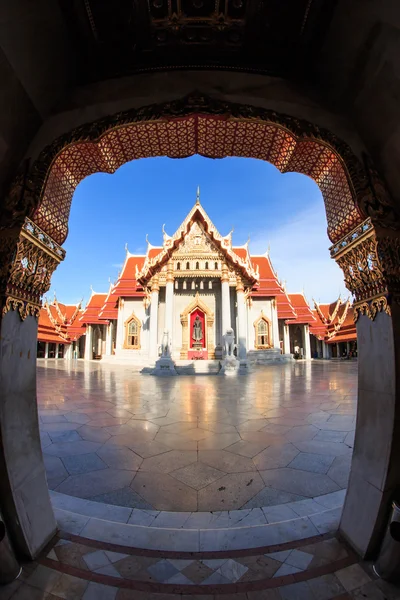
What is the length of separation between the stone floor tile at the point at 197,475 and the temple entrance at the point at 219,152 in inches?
49.2

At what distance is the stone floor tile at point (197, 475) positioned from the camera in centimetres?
269

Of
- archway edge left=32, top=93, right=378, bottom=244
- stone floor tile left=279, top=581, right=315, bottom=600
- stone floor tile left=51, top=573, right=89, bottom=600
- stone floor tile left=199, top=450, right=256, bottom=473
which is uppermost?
archway edge left=32, top=93, right=378, bottom=244

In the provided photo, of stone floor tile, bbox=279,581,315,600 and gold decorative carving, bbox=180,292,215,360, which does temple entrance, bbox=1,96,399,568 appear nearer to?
stone floor tile, bbox=279,581,315,600

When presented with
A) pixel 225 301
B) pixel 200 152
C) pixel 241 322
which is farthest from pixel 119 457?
pixel 241 322

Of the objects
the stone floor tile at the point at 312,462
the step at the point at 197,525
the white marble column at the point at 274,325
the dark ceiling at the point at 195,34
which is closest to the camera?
the dark ceiling at the point at 195,34

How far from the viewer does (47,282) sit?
2115 millimetres

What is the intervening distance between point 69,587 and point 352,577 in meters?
1.48

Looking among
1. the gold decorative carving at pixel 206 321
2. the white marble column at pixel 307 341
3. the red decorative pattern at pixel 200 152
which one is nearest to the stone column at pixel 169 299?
the gold decorative carving at pixel 206 321

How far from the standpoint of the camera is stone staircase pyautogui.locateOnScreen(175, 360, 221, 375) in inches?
595

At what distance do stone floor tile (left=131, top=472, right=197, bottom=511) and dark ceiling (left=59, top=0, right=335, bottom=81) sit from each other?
10.7 ft

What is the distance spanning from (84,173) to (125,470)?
2898mm

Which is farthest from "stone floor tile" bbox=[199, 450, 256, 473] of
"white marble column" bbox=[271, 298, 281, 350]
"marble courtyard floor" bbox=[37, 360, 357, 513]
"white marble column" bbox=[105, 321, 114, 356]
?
"white marble column" bbox=[105, 321, 114, 356]

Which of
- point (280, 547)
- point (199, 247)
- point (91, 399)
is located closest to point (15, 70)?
point (280, 547)

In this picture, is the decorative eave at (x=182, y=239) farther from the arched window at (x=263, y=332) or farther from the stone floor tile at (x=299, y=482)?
the stone floor tile at (x=299, y=482)
